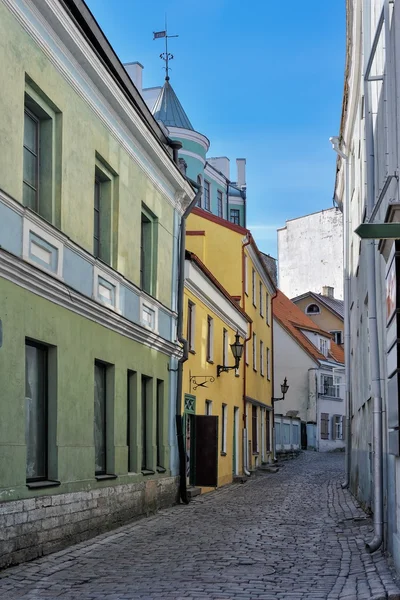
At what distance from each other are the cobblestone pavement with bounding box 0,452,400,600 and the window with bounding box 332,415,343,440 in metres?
34.4

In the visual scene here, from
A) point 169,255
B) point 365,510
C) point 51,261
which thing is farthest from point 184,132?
point 51,261

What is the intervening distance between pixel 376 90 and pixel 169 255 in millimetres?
6334

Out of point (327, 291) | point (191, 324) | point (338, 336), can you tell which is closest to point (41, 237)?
point (191, 324)

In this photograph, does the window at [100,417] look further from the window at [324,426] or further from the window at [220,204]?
the window at [324,426]

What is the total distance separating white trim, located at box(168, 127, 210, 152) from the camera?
38938 mm

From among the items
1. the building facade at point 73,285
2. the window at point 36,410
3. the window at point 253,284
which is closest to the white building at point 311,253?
the window at point 253,284

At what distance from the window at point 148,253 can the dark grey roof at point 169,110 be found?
24546 millimetres

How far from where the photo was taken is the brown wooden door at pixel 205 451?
19734 mm

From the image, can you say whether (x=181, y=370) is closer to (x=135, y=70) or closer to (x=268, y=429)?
(x=135, y=70)

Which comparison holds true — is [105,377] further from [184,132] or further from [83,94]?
[184,132]

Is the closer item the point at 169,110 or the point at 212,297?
the point at 212,297

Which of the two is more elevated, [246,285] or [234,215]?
[234,215]

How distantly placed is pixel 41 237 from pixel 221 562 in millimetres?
4190

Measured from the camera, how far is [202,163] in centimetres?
4081
